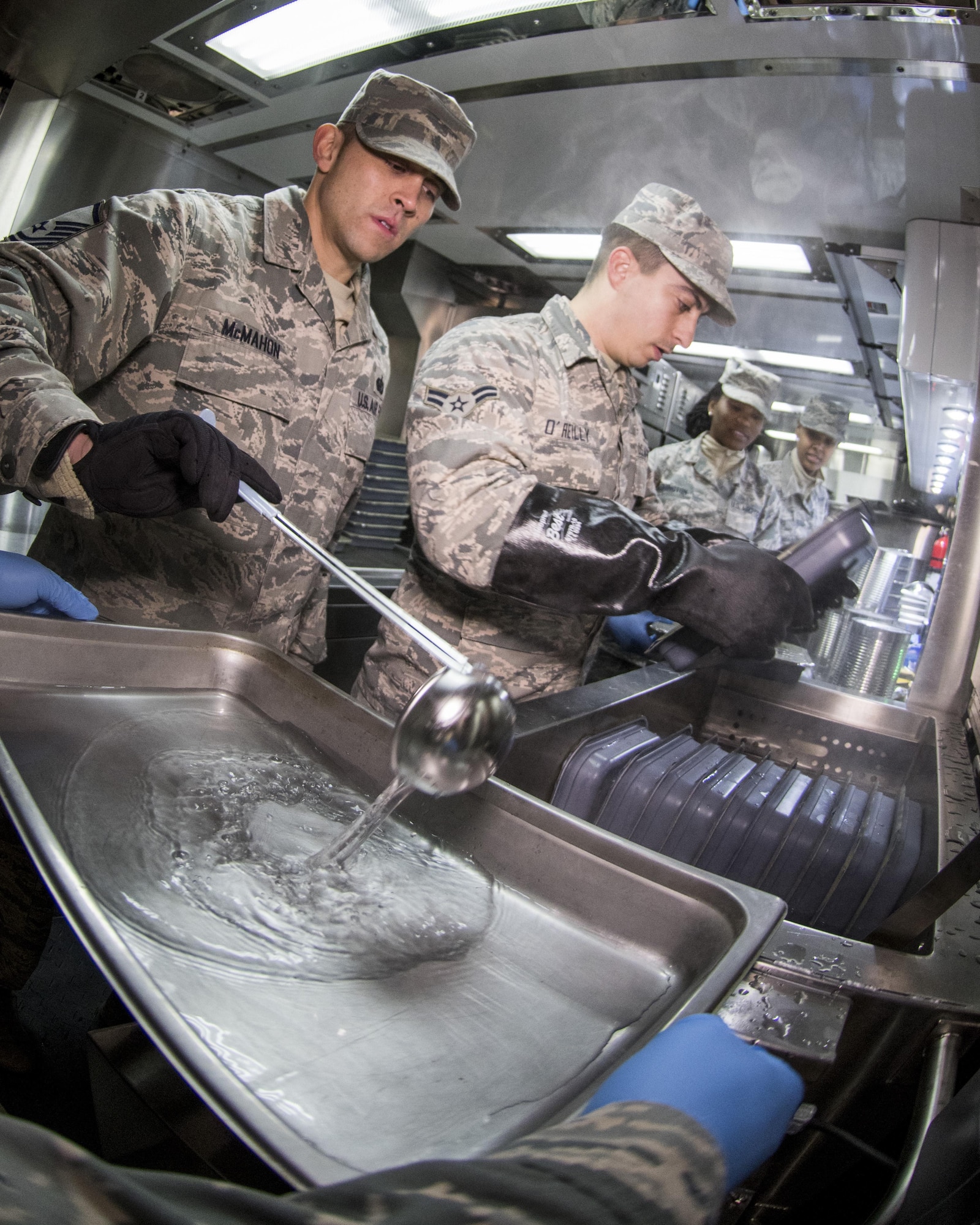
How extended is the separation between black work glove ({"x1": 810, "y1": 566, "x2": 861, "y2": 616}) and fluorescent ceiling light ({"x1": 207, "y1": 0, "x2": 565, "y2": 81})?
4.53 ft

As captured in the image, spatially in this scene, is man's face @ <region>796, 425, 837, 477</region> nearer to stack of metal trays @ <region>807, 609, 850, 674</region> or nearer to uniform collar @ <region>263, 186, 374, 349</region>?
stack of metal trays @ <region>807, 609, 850, 674</region>

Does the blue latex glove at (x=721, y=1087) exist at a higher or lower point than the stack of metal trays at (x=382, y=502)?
lower

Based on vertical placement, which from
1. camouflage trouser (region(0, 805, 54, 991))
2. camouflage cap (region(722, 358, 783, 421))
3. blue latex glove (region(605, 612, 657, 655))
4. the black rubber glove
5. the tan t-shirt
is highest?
camouflage cap (region(722, 358, 783, 421))

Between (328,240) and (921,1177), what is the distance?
1.87 m

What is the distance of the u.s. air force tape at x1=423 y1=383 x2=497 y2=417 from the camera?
1396 millimetres

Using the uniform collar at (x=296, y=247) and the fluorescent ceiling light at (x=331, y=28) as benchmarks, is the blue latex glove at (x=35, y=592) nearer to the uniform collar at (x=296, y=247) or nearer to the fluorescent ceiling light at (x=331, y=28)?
the uniform collar at (x=296, y=247)

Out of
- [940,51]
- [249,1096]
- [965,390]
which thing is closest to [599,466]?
[940,51]

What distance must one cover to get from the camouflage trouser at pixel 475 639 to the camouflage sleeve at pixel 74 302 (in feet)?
2.48

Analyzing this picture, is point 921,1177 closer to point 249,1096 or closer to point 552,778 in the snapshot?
point 249,1096

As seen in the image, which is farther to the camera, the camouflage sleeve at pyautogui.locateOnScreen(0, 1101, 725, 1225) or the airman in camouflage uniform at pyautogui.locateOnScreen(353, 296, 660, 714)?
the airman in camouflage uniform at pyautogui.locateOnScreen(353, 296, 660, 714)

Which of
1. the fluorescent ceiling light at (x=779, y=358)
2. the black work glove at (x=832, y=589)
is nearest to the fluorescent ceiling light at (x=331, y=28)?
the black work glove at (x=832, y=589)

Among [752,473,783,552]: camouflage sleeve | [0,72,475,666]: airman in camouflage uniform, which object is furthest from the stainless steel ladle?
[752,473,783,552]: camouflage sleeve

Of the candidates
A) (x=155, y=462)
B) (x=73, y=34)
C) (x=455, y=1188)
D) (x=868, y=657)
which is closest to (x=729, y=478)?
(x=868, y=657)

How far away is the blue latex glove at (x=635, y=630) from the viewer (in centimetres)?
220
